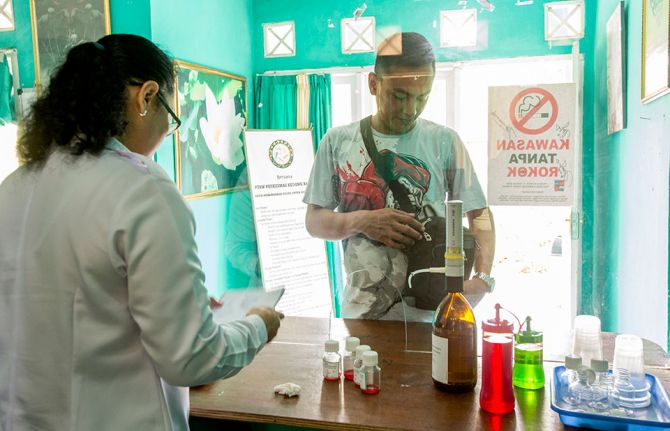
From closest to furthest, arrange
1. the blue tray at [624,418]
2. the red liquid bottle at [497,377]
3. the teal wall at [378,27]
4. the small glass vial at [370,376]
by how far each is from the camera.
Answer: the blue tray at [624,418] → the red liquid bottle at [497,377] → the small glass vial at [370,376] → the teal wall at [378,27]

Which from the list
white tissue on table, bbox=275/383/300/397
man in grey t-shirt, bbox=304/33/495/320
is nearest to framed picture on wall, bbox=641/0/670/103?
man in grey t-shirt, bbox=304/33/495/320

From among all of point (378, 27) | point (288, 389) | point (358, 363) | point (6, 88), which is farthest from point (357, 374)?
point (6, 88)

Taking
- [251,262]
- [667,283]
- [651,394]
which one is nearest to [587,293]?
[667,283]

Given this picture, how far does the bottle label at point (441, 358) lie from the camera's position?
1.17 metres

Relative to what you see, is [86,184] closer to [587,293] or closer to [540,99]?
[540,99]

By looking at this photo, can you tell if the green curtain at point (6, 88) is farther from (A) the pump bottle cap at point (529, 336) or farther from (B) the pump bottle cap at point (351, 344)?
(A) the pump bottle cap at point (529, 336)

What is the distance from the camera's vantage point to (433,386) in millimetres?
1227

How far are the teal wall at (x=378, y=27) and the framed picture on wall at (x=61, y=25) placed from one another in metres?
0.67

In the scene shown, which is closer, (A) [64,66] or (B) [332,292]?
(A) [64,66]

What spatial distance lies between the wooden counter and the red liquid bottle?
0.07 ft

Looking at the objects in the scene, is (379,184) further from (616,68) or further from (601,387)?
(601,387)

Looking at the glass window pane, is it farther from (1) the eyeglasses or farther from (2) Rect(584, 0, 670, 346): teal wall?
(2) Rect(584, 0, 670, 346): teal wall

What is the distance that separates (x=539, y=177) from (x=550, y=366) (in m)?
0.55

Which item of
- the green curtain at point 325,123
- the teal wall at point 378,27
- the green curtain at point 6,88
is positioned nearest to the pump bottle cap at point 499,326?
the green curtain at point 325,123
